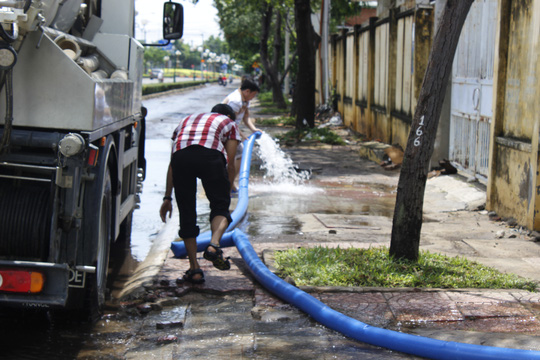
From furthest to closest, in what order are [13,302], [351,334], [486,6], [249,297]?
[486,6], [249,297], [351,334], [13,302]

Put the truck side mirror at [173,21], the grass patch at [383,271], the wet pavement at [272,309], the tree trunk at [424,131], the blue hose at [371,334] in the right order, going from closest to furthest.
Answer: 1. the blue hose at [371,334]
2. the wet pavement at [272,309]
3. the grass patch at [383,271]
4. the tree trunk at [424,131]
5. the truck side mirror at [173,21]

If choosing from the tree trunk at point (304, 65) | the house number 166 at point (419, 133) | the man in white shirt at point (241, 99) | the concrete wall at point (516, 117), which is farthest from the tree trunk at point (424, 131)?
the tree trunk at point (304, 65)

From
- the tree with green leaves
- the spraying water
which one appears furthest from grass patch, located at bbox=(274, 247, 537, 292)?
the tree with green leaves

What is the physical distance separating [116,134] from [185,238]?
0.99 m

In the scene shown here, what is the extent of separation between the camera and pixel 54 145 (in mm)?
3986

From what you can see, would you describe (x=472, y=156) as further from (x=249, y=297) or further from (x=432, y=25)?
(x=249, y=297)

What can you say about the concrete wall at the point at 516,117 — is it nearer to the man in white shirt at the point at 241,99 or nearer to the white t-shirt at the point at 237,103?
the man in white shirt at the point at 241,99

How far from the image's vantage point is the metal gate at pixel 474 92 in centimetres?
992

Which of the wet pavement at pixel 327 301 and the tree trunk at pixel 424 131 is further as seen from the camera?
the tree trunk at pixel 424 131

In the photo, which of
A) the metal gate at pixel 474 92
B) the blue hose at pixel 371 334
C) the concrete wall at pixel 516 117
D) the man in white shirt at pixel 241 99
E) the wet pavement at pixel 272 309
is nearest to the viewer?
the blue hose at pixel 371 334

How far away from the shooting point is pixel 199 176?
5633 millimetres

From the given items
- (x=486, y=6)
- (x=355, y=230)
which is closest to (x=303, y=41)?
(x=486, y=6)

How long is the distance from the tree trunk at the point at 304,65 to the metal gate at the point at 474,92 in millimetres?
8010

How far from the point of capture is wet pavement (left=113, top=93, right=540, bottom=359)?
4285 mm
